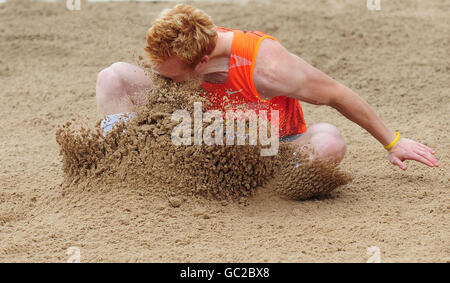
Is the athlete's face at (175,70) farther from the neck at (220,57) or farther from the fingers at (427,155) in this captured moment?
the fingers at (427,155)

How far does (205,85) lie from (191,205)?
0.50 m

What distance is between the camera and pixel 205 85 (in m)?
2.29

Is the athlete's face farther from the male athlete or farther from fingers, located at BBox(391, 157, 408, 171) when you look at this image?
fingers, located at BBox(391, 157, 408, 171)

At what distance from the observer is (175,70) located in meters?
2.20

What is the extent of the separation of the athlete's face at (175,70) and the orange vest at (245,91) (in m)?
0.10

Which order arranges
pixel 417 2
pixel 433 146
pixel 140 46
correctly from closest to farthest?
pixel 433 146
pixel 140 46
pixel 417 2

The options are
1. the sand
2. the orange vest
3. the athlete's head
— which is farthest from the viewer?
the orange vest

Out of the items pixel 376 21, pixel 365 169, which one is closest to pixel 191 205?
pixel 365 169

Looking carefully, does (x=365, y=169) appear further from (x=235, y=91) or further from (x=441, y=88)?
(x=441, y=88)

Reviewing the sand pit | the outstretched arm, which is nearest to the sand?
the sand pit

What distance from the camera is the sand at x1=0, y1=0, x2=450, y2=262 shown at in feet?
6.42

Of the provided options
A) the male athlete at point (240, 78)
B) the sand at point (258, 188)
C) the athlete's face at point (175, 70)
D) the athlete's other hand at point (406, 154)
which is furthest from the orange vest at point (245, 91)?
the athlete's other hand at point (406, 154)

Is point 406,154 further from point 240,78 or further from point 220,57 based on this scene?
point 220,57

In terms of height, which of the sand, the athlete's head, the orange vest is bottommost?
the sand
